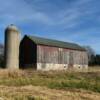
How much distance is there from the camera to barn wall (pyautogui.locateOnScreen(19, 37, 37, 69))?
45375 mm

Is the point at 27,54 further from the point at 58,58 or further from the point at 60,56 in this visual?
the point at 60,56

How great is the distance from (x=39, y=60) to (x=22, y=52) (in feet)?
13.8

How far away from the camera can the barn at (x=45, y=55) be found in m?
45.3

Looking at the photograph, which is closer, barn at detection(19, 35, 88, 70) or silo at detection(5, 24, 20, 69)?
silo at detection(5, 24, 20, 69)

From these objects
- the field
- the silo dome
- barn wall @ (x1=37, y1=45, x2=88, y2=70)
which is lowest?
the field

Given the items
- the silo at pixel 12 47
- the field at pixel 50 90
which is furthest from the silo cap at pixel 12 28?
the field at pixel 50 90

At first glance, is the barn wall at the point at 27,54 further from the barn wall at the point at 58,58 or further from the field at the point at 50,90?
the field at the point at 50,90

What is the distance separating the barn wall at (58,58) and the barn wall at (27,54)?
91cm

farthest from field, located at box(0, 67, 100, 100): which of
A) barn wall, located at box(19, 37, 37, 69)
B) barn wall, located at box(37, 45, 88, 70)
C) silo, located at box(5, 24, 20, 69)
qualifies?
barn wall, located at box(37, 45, 88, 70)

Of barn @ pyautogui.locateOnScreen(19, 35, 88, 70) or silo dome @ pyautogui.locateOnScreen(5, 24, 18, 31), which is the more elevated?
silo dome @ pyautogui.locateOnScreen(5, 24, 18, 31)

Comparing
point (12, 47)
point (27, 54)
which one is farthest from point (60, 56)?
point (12, 47)

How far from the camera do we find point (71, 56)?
52.0 m

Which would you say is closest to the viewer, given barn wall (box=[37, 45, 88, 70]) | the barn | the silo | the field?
the field

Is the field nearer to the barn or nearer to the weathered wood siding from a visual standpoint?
the barn
